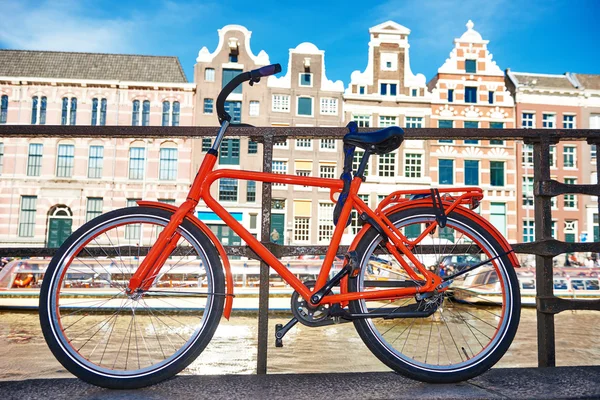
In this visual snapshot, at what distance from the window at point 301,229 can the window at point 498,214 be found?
29.1 ft

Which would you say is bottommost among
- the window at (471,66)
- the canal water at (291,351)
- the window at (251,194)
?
the canal water at (291,351)

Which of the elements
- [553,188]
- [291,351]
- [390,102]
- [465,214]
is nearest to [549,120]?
[390,102]

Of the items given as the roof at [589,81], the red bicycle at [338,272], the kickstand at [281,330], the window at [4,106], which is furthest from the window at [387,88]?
the kickstand at [281,330]

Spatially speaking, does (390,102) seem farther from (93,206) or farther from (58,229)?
(58,229)

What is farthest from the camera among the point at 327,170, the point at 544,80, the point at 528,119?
the point at 544,80

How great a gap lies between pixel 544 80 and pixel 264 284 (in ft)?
90.6

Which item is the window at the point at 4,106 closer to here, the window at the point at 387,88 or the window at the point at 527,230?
the window at the point at 387,88

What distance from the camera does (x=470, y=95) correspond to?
973 inches

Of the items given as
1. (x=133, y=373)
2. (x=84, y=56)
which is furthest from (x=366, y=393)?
(x=84, y=56)

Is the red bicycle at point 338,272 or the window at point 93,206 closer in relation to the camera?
the red bicycle at point 338,272

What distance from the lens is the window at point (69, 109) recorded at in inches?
910

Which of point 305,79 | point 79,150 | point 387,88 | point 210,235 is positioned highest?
point 305,79

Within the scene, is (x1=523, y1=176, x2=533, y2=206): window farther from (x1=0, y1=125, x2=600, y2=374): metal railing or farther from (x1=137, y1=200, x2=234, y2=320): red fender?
(x1=137, y1=200, x2=234, y2=320): red fender

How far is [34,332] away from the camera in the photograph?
6.99m
